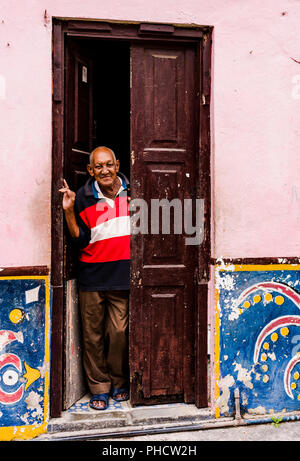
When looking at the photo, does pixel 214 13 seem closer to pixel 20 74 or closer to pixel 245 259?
pixel 20 74

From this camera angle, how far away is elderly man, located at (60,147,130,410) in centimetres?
337

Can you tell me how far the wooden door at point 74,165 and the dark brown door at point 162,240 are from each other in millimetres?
474

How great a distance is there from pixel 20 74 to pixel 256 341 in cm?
271

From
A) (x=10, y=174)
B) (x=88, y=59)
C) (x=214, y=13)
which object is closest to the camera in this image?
(x=10, y=174)

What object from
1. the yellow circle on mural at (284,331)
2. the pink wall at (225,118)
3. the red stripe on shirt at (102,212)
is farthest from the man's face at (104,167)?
the yellow circle on mural at (284,331)

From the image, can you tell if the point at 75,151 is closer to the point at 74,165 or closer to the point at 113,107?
the point at 74,165

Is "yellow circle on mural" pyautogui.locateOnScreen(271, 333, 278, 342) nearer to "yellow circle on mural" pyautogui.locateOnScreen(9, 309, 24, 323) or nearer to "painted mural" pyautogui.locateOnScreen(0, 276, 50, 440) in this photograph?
"painted mural" pyautogui.locateOnScreen(0, 276, 50, 440)

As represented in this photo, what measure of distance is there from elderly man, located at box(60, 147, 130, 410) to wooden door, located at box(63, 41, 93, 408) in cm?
8

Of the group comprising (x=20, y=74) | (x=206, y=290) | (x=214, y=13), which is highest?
(x=214, y=13)

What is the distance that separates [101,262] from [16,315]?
0.76 m

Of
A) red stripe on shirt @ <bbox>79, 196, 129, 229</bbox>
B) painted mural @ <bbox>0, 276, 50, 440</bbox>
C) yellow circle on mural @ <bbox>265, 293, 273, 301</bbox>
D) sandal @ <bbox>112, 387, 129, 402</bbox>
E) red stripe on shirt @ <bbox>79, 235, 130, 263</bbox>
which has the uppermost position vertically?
red stripe on shirt @ <bbox>79, 196, 129, 229</bbox>

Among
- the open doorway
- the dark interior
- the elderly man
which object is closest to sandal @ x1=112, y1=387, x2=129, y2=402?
the elderly man
